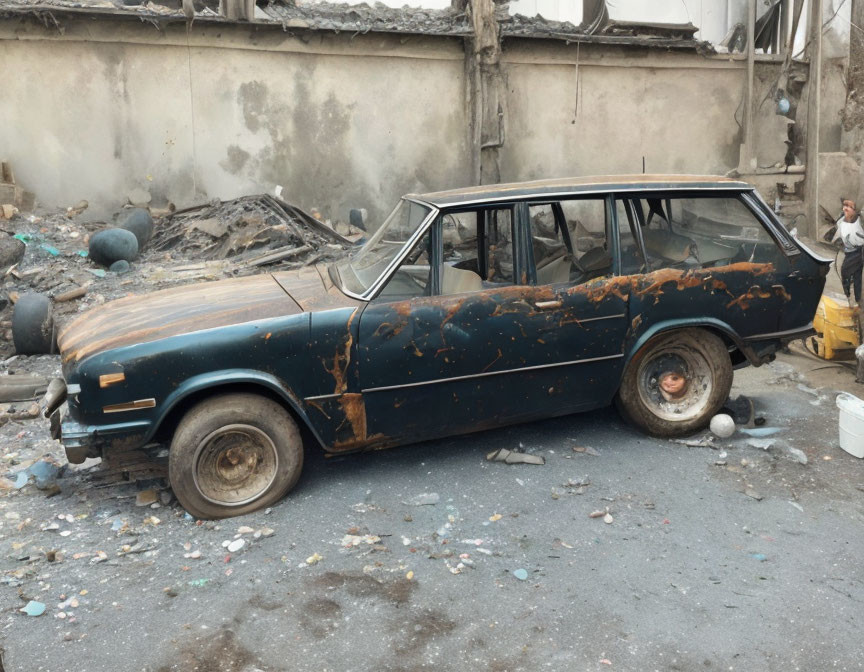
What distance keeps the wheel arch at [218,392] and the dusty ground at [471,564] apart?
52 cm

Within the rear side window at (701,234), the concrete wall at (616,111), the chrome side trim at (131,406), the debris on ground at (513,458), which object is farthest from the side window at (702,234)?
the concrete wall at (616,111)

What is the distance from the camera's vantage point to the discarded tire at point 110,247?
9789 millimetres

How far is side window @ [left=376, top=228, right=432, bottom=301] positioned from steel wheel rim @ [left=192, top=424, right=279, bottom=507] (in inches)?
42.9

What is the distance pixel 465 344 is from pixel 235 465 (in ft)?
4.96

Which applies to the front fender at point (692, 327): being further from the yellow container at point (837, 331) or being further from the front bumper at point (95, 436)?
the front bumper at point (95, 436)

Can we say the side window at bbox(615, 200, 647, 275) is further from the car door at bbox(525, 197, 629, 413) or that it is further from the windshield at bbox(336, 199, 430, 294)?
the windshield at bbox(336, 199, 430, 294)

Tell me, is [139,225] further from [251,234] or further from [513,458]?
[513,458]

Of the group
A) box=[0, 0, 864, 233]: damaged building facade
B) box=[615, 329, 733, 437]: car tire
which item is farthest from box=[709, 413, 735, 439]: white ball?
box=[0, 0, 864, 233]: damaged building facade

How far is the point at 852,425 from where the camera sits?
17.1 ft

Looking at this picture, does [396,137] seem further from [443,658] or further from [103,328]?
[443,658]

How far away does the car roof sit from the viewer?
5.00 meters

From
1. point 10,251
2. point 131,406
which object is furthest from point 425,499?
point 10,251

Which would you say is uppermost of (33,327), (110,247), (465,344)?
(110,247)

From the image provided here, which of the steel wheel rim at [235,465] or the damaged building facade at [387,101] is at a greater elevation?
the damaged building facade at [387,101]
